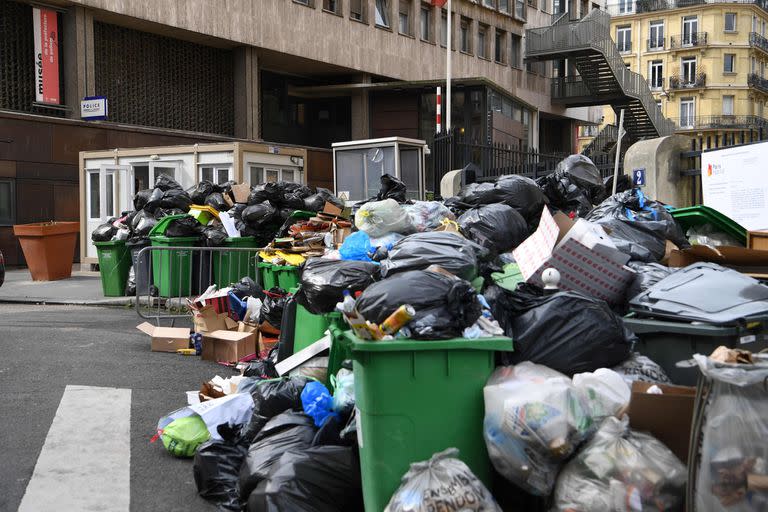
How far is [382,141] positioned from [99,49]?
11668 millimetres

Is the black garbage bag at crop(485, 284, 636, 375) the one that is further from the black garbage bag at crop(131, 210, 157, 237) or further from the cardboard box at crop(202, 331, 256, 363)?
the black garbage bag at crop(131, 210, 157, 237)

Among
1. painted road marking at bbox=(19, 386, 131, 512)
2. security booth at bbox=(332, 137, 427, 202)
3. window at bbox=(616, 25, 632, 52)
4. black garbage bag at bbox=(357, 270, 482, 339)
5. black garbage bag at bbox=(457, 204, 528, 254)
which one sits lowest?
painted road marking at bbox=(19, 386, 131, 512)

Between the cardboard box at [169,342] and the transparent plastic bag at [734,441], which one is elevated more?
the transparent plastic bag at [734,441]

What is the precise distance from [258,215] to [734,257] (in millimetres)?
7258

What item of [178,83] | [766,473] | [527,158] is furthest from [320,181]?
[766,473]

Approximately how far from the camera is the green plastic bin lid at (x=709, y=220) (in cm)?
622

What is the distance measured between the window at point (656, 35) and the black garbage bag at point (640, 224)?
6633 cm

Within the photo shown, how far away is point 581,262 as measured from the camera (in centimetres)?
434

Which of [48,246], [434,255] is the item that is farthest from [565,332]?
[48,246]

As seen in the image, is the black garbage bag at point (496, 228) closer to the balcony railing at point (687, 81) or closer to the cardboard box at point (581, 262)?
the cardboard box at point (581, 262)

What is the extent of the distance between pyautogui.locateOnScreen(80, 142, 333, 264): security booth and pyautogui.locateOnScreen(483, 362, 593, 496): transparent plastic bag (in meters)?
13.6

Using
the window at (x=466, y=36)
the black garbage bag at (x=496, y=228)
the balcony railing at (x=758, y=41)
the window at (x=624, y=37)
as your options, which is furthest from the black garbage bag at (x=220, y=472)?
the window at (x=624, y=37)

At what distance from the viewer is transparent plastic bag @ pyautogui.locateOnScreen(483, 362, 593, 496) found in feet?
10.5

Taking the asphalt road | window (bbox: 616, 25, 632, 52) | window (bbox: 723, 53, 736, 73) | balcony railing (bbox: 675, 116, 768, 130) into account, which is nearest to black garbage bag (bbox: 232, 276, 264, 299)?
the asphalt road
